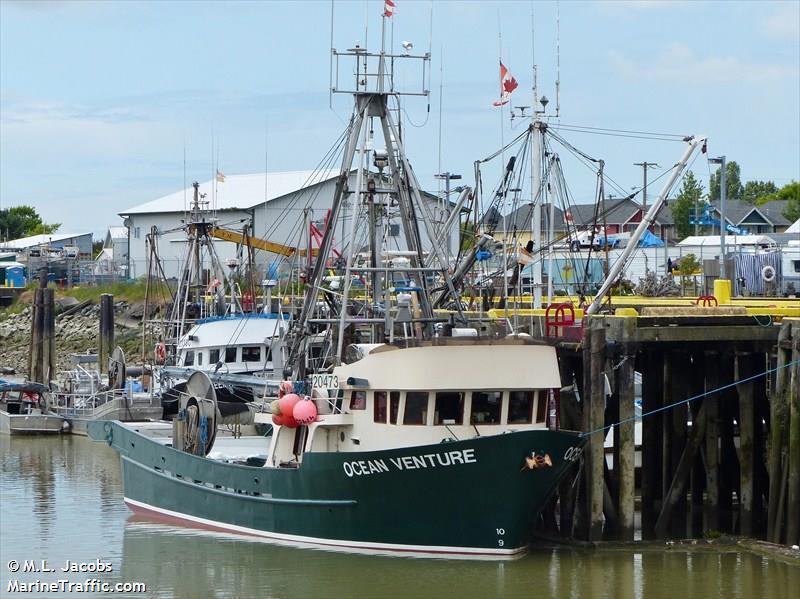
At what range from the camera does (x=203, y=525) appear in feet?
95.7

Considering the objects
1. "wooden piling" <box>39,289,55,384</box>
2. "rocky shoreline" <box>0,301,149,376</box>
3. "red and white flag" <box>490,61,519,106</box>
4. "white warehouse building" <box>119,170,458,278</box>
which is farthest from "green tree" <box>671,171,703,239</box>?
"red and white flag" <box>490,61,519,106</box>

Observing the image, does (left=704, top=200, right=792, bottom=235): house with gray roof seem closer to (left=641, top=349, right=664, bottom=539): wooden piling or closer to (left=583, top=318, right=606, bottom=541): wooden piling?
(left=641, top=349, right=664, bottom=539): wooden piling

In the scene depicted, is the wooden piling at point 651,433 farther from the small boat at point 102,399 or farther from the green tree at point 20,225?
the green tree at point 20,225

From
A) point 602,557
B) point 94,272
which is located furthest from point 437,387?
point 94,272

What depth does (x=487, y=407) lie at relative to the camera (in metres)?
25.0

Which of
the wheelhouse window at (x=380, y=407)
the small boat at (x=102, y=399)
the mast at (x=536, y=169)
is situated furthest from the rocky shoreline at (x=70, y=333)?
the wheelhouse window at (x=380, y=407)

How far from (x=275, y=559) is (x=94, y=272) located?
69.4 meters

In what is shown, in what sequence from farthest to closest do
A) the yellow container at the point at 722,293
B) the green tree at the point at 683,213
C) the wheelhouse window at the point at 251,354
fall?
the green tree at the point at 683,213 → the wheelhouse window at the point at 251,354 → the yellow container at the point at 722,293

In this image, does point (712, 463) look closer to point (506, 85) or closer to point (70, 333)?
point (506, 85)

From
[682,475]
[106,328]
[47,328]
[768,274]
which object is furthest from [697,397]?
[106,328]

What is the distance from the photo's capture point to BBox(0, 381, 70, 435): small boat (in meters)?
47.2

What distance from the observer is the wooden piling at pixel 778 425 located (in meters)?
24.5

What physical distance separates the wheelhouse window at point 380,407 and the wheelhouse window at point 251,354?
2138 centimetres

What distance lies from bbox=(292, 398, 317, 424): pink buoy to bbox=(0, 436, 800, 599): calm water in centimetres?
240
